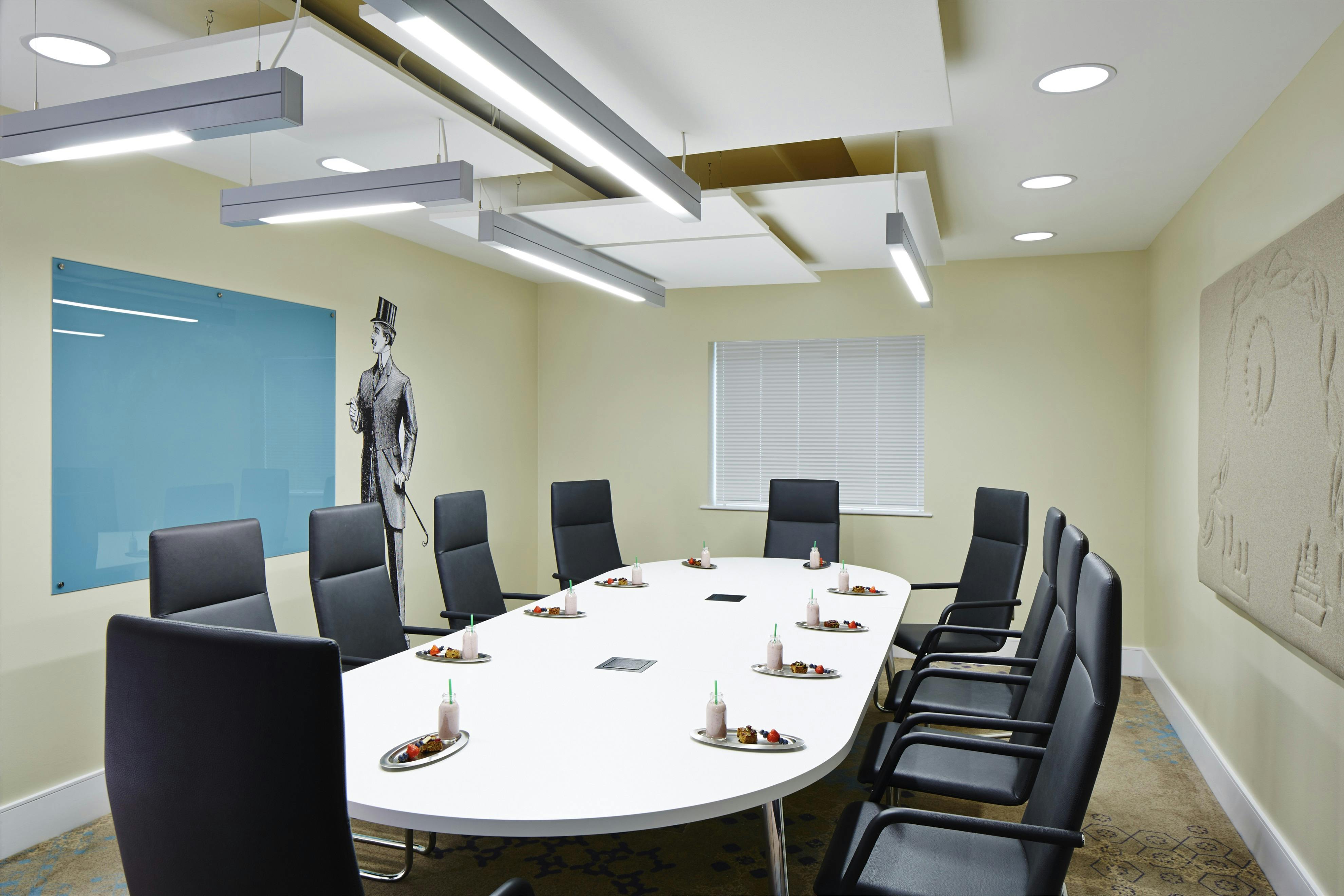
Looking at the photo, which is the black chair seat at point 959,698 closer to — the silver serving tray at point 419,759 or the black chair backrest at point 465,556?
the silver serving tray at point 419,759

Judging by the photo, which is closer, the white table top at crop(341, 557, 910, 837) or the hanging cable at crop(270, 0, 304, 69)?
the white table top at crop(341, 557, 910, 837)

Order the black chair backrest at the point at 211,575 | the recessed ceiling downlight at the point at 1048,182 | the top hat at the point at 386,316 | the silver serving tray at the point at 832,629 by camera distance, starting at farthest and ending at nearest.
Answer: the top hat at the point at 386,316 < the recessed ceiling downlight at the point at 1048,182 < the silver serving tray at the point at 832,629 < the black chair backrest at the point at 211,575

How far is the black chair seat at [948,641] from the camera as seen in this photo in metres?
3.97

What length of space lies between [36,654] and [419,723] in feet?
6.81

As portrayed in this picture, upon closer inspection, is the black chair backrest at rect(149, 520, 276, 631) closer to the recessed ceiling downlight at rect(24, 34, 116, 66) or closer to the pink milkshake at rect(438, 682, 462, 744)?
the pink milkshake at rect(438, 682, 462, 744)

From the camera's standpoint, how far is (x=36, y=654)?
3.14 metres

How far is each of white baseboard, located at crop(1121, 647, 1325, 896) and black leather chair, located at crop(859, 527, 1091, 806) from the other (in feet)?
1.65

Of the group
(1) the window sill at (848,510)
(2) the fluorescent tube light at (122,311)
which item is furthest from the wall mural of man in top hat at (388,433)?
(1) the window sill at (848,510)

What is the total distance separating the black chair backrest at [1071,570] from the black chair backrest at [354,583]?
2488 mm

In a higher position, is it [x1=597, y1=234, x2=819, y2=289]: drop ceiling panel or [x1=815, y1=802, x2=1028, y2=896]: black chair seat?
[x1=597, y1=234, x2=819, y2=289]: drop ceiling panel

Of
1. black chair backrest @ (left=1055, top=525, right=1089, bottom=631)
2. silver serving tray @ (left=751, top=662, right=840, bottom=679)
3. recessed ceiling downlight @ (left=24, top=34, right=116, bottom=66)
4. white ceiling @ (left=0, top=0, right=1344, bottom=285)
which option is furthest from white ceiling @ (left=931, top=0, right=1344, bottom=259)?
recessed ceiling downlight @ (left=24, top=34, right=116, bottom=66)

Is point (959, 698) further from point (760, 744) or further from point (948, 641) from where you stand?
point (760, 744)

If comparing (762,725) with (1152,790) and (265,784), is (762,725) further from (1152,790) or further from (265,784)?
(1152,790)

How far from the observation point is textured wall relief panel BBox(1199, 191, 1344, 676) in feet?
7.91
